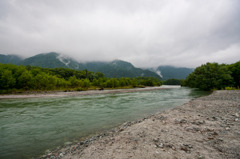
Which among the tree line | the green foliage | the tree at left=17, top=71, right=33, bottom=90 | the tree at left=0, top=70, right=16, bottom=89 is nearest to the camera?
the tree at left=0, top=70, right=16, bottom=89

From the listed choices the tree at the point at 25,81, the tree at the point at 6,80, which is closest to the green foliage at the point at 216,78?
the tree at the point at 25,81

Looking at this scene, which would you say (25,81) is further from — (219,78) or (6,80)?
(219,78)

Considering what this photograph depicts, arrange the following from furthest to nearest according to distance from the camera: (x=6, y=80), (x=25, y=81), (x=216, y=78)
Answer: (x=25, y=81) < (x=216, y=78) < (x=6, y=80)

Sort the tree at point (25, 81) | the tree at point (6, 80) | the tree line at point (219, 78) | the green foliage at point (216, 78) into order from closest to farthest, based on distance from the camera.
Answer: the tree at point (6, 80) < the green foliage at point (216, 78) < the tree line at point (219, 78) < the tree at point (25, 81)

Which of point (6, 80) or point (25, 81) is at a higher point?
point (6, 80)

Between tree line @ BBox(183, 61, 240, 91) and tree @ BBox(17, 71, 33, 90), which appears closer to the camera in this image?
tree line @ BBox(183, 61, 240, 91)

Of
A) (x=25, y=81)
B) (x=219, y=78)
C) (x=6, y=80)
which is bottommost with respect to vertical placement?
(x=219, y=78)

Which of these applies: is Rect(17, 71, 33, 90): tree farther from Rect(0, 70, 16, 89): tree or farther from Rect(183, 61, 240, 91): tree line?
Rect(183, 61, 240, 91): tree line

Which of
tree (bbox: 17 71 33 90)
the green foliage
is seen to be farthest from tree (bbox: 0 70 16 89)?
the green foliage

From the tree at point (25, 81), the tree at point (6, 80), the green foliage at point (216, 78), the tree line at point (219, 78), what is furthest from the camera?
the tree at point (25, 81)

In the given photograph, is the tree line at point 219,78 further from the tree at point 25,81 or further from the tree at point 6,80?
the tree at point 6,80

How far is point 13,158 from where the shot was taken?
23.1ft

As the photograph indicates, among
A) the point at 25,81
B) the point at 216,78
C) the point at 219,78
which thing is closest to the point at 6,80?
the point at 25,81

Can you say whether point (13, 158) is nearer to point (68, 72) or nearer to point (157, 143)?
point (157, 143)
